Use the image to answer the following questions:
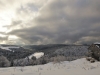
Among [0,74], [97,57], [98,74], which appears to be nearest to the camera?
[98,74]

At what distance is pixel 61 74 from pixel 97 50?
32.9 metres

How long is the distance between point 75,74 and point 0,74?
4331mm

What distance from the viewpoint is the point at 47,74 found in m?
8.67

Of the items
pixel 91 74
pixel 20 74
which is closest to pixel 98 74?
pixel 91 74

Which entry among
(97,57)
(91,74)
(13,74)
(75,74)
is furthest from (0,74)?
(97,57)

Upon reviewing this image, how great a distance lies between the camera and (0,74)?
28.7 feet

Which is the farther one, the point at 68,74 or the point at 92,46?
the point at 92,46

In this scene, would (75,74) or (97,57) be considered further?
(97,57)

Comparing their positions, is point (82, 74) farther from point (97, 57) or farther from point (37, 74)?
point (97, 57)

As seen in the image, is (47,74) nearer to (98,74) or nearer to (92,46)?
(98,74)

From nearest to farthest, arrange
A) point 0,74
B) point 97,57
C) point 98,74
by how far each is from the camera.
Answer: point 98,74, point 0,74, point 97,57

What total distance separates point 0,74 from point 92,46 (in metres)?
35.7

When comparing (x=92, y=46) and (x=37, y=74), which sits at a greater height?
(x=92, y=46)

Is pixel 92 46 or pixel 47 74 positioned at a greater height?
pixel 92 46
